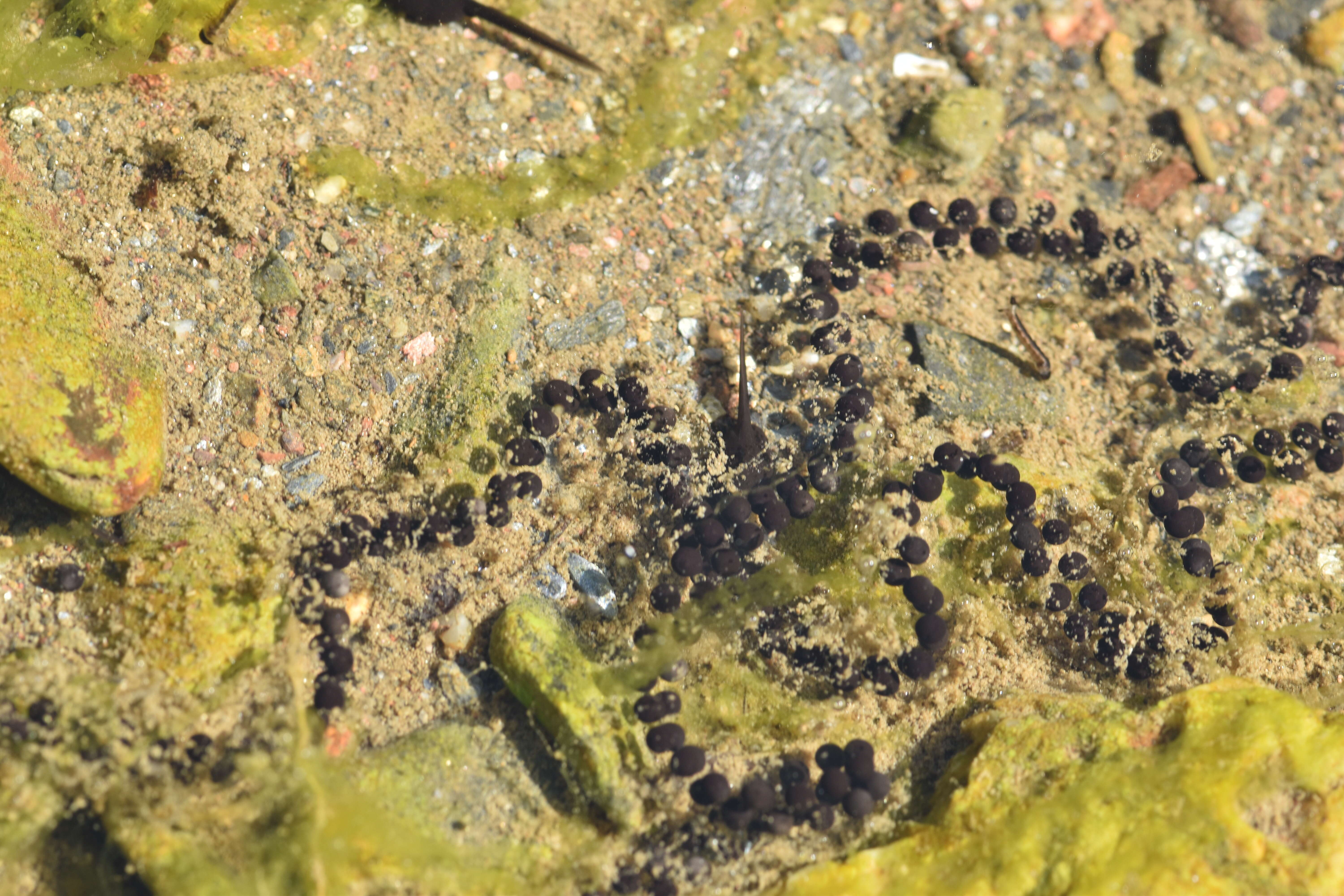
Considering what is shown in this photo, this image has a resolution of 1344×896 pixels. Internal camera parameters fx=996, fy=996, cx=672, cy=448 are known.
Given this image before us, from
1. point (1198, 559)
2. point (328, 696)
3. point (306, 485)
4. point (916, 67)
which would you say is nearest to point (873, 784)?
point (1198, 559)

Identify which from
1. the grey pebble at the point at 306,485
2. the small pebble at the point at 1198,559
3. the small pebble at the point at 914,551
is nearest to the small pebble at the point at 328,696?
the grey pebble at the point at 306,485

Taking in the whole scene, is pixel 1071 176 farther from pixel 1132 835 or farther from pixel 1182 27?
pixel 1132 835

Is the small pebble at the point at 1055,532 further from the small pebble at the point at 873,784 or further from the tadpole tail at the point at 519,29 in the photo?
the tadpole tail at the point at 519,29

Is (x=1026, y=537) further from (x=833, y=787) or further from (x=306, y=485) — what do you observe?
(x=306, y=485)

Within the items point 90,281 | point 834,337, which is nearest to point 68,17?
point 90,281

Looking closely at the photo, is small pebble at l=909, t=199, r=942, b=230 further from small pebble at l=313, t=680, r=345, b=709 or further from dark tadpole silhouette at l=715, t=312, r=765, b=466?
small pebble at l=313, t=680, r=345, b=709

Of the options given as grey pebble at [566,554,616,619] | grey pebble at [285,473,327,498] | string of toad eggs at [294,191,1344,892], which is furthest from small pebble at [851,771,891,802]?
grey pebble at [285,473,327,498]

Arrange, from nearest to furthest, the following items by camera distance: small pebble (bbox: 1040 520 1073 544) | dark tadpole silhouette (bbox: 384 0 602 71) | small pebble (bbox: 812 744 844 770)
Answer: small pebble (bbox: 812 744 844 770) → small pebble (bbox: 1040 520 1073 544) → dark tadpole silhouette (bbox: 384 0 602 71)
